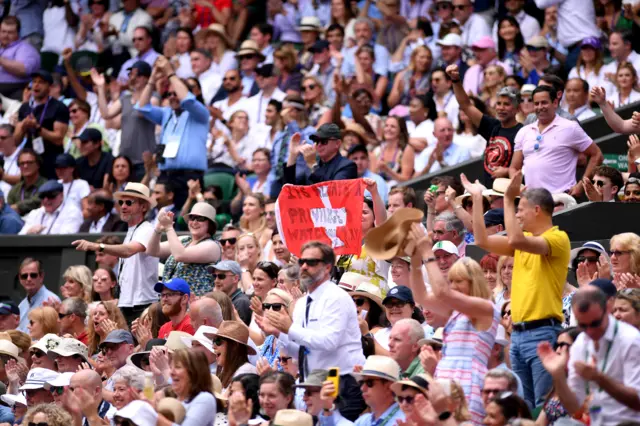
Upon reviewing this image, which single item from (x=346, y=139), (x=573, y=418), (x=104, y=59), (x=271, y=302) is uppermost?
(x=573, y=418)

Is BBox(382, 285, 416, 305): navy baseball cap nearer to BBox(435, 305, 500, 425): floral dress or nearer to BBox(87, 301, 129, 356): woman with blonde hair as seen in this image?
BBox(435, 305, 500, 425): floral dress

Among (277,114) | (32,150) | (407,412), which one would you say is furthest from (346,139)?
(407,412)

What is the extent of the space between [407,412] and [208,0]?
14.0 meters

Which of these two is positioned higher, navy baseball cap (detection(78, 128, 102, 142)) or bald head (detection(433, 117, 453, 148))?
bald head (detection(433, 117, 453, 148))

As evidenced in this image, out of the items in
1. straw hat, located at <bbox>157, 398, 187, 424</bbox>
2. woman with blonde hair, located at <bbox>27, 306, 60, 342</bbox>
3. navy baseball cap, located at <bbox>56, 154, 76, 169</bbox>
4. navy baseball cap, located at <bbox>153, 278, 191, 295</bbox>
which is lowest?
navy baseball cap, located at <bbox>56, 154, 76, 169</bbox>

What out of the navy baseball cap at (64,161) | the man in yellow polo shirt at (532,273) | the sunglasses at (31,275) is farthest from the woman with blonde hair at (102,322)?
the navy baseball cap at (64,161)

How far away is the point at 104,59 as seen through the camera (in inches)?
838

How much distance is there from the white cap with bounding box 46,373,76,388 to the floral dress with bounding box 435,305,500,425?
134 inches

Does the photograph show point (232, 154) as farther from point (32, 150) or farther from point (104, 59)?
point (104, 59)

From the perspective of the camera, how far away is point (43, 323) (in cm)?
1350

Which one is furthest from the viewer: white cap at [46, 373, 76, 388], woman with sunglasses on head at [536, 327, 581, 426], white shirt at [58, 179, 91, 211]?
white shirt at [58, 179, 91, 211]

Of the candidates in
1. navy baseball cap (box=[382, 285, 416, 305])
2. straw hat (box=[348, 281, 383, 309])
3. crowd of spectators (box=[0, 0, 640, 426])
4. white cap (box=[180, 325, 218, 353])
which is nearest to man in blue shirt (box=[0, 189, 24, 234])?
crowd of spectators (box=[0, 0, 640, 426])

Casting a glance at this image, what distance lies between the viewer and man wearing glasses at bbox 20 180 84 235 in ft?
55.6

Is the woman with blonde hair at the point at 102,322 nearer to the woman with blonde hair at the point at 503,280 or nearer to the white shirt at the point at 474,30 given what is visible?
the woman with blonde hair at the point at 503,280
